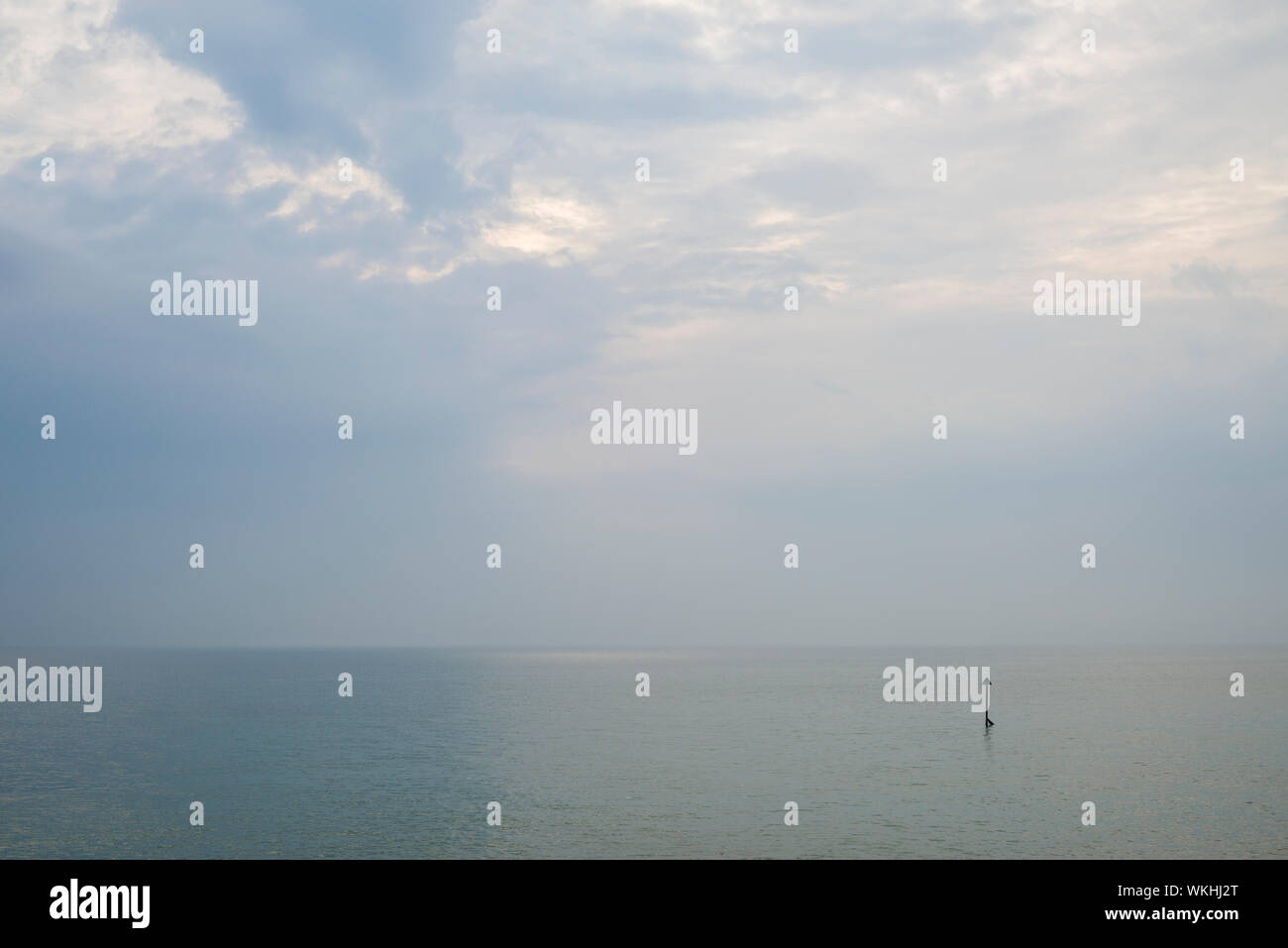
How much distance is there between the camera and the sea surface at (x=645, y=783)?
156ft

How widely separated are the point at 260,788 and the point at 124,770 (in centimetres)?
1607

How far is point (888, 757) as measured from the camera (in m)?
78.9

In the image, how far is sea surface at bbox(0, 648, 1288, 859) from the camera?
47531 millimetres

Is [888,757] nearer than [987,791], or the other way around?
[987,791]

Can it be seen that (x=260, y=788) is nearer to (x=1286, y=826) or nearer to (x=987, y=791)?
(x=987, y=791)

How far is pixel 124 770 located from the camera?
233 feet

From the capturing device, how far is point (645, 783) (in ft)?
213
